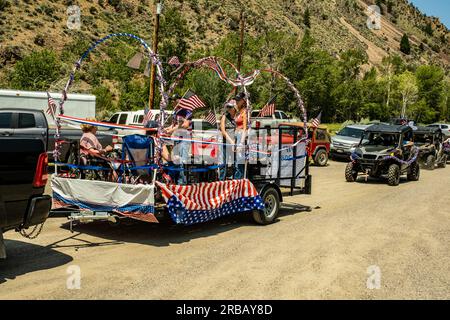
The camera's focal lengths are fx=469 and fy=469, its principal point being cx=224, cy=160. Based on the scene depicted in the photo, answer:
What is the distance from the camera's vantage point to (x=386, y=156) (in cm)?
1630

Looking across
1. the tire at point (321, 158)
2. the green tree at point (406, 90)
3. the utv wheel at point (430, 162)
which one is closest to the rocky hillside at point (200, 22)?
the green tree at point (406, 90)

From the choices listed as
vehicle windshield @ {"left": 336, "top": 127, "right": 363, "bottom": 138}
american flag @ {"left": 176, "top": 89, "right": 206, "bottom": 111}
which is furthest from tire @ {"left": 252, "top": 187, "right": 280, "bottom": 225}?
vehicle windshield @ {"left": 336, "top": 127, "right": 363, "bottom": 138}

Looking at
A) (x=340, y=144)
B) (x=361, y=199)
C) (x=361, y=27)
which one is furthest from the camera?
(x=361, y=27)

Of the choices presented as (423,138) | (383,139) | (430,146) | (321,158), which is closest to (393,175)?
(383,139)

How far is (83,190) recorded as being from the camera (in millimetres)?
7734

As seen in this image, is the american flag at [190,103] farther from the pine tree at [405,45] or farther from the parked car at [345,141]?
the pine tree at [405,45]

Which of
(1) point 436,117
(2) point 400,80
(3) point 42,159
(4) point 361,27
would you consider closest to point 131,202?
(3) point 42,159

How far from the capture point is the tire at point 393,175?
16016mm

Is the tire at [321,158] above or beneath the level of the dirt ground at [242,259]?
above

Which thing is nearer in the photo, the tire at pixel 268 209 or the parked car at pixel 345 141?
the tire at pixel 268 209

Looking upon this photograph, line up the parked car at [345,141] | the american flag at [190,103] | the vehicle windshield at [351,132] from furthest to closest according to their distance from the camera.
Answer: the vehicle windshield at [351,132], the parked car at [345,141], the american flag at [190,103]
